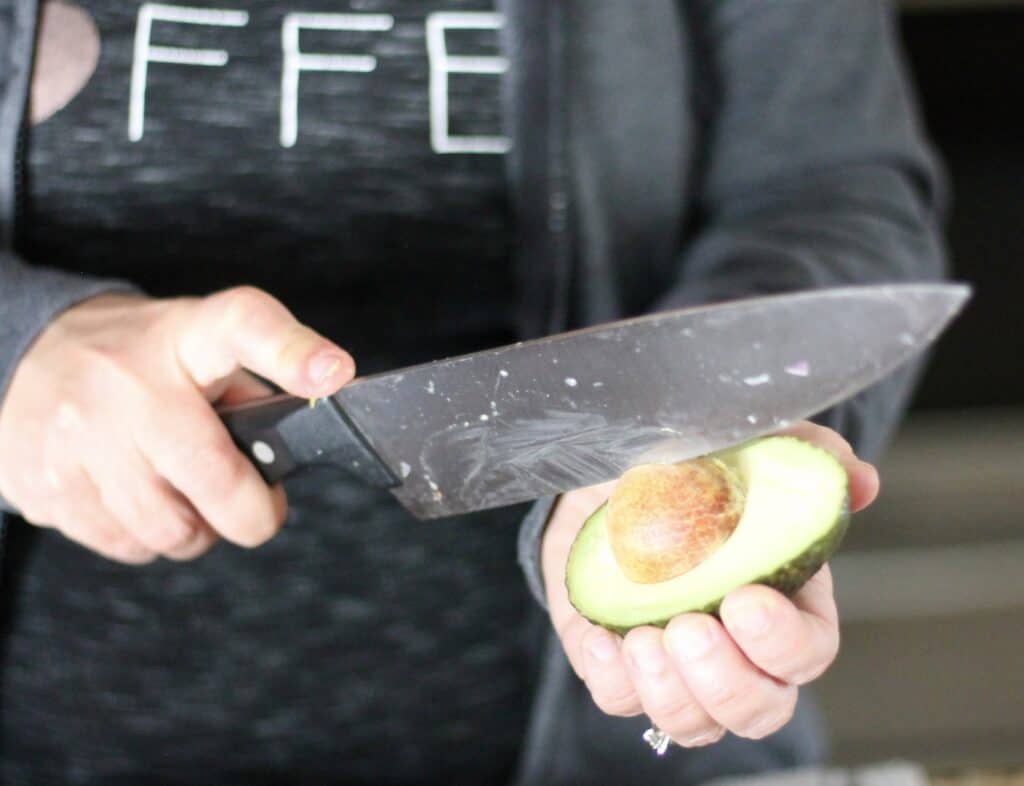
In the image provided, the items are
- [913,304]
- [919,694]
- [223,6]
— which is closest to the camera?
[913,304]

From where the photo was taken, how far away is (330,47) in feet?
1.23

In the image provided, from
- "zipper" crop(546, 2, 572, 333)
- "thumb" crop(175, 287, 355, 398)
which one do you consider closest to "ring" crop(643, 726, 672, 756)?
"thumb" crop(175, 287, 355, 398)

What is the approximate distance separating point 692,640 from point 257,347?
123 millimetres

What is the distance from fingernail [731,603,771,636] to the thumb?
0.33ft

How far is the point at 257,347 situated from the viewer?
27cm

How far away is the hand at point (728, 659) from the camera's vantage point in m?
0.22

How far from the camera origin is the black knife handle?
29cm

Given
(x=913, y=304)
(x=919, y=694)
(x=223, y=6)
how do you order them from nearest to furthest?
(x=913, y=304) → (x=223, y=6) → (x=919, y=694)

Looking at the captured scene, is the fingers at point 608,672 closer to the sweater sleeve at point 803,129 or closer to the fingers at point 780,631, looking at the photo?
the fingers at point 780,631


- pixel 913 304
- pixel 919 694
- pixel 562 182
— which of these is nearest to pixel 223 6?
pixel 562 182

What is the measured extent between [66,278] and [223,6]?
0.36 feet

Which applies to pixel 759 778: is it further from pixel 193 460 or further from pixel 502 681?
pixel 193 460

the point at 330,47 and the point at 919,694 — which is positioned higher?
the point at 330,47

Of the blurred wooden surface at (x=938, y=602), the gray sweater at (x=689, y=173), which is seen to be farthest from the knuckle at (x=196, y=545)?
the blurred wooden surface at (x=938, y=602)
